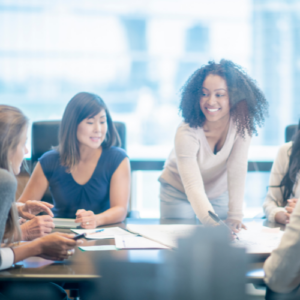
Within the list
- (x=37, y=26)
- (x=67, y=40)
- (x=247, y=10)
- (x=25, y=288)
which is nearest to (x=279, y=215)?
(x=25, y=288)

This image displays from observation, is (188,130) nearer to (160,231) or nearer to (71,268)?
(160,231)

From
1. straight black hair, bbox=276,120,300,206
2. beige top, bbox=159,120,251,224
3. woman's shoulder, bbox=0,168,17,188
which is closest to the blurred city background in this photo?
straight black hair, bbox=276,120,300,206

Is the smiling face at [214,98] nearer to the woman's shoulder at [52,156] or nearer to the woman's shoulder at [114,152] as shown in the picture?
the woman's shoulder at [114,152]

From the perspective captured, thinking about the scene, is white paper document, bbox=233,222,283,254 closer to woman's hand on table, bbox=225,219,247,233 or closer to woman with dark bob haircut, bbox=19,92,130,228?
woman's hand on table, bbox=225,219,247,233

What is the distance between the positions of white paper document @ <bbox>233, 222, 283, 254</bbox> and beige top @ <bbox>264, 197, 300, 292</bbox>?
0.20 meters

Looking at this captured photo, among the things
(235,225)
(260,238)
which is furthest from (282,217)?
(260,238)

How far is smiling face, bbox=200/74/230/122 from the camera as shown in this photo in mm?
1410

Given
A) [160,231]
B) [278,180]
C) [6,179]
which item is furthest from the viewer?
[278,180]

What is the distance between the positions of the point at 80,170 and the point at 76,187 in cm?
9

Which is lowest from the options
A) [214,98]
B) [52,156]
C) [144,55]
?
[52,156]

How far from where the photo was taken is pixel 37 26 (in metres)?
2.62

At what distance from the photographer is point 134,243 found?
3.44ft

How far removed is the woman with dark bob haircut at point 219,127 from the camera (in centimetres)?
141

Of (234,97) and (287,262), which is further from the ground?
(234,97)
